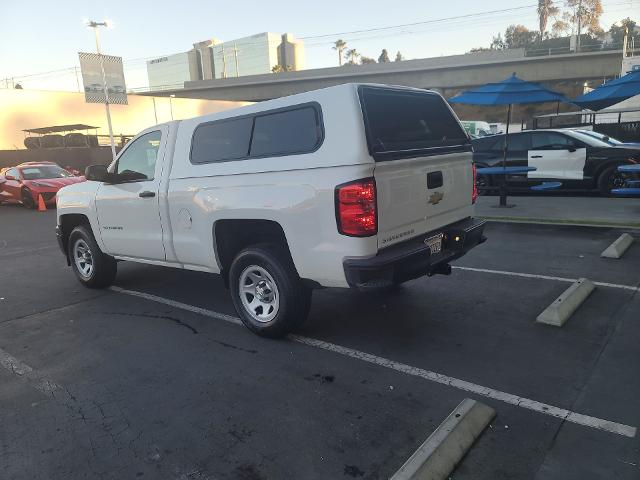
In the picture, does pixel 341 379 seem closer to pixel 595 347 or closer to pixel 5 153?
pixel 595 347

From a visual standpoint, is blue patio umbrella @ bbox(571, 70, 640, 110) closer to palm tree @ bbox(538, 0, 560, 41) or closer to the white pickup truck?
the white pickup truck

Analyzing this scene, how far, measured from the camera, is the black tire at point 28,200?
53.0 ft

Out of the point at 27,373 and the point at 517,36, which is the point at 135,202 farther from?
the point at 517,36

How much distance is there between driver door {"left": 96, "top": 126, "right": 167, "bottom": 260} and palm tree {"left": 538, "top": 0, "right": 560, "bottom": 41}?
372ft

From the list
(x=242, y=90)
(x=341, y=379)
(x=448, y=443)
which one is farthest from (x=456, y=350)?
(x=242, y=90)

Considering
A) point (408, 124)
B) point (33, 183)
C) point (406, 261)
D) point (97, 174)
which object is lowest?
point (33, 183)

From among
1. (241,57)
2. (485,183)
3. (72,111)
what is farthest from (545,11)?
(485,183)

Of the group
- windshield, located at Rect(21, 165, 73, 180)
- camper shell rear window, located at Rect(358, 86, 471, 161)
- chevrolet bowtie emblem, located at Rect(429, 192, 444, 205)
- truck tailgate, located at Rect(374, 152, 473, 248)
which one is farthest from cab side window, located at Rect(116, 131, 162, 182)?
windshield, located at Rect(21, 165, 73, 180)

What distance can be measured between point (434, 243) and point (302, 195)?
Result: 4.06 feet

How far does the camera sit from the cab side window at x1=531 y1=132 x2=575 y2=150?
11555 mm

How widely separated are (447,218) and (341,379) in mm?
1791

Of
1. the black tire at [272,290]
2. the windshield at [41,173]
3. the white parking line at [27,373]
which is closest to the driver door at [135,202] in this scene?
the black tire at [272,290]

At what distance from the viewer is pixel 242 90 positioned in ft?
203

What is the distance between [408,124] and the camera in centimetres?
422
